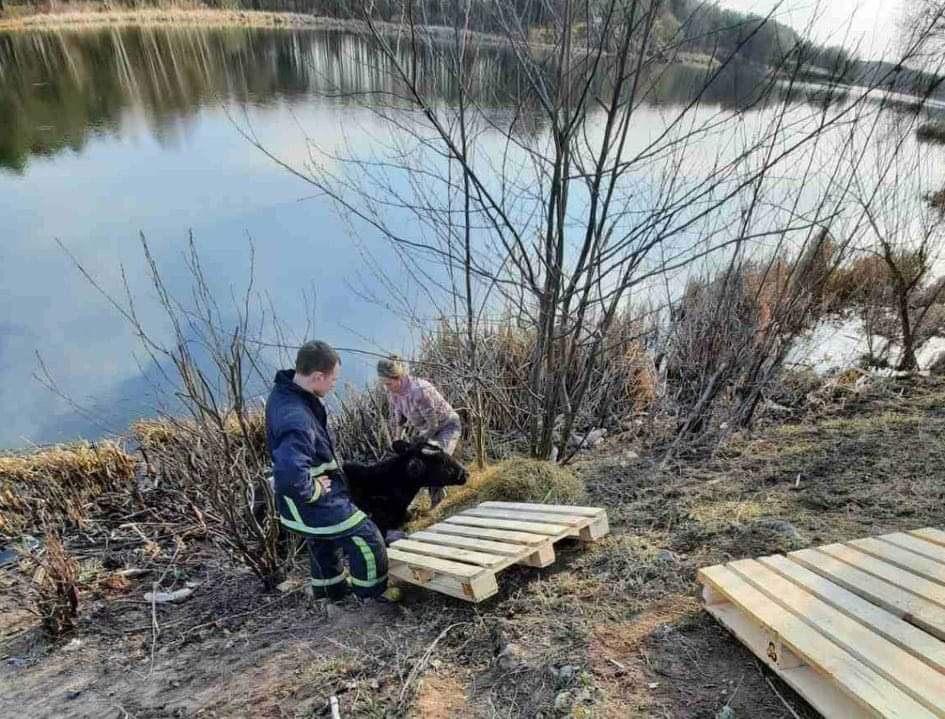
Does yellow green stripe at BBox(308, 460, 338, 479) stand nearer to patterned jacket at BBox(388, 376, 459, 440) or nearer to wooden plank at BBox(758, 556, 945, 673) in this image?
patterned jacket at BBox(388, 376, 459, 440)

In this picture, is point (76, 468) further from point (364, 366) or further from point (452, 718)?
point (452, 718)

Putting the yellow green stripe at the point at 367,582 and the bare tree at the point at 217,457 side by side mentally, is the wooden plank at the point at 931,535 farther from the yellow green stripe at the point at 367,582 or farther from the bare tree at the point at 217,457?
the bare tree at the point at 217,457

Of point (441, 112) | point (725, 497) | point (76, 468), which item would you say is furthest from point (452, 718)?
point (76, 468)

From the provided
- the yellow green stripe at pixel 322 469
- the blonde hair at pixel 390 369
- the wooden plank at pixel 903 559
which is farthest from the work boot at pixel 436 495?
the wooden plank at pixel 903 559

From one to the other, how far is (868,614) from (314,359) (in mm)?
2802

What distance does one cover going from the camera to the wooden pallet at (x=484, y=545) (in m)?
3.33

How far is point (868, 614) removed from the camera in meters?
2.62

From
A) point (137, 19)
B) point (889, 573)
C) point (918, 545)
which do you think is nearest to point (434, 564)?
point (889, 573)

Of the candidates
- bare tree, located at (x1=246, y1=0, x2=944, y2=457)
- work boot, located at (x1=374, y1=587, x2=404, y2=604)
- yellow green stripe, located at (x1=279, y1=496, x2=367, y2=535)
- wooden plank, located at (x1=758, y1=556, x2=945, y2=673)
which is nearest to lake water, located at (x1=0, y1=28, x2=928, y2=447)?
bare tree, located at (x1=246, y1=0, x2=944, y2=457)

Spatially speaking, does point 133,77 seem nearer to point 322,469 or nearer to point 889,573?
point 322,469

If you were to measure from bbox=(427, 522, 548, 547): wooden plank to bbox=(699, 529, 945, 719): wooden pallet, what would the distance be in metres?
0.92

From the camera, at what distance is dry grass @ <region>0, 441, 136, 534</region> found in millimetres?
5926

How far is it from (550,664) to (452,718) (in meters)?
0.46

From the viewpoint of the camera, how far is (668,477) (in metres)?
5.34
